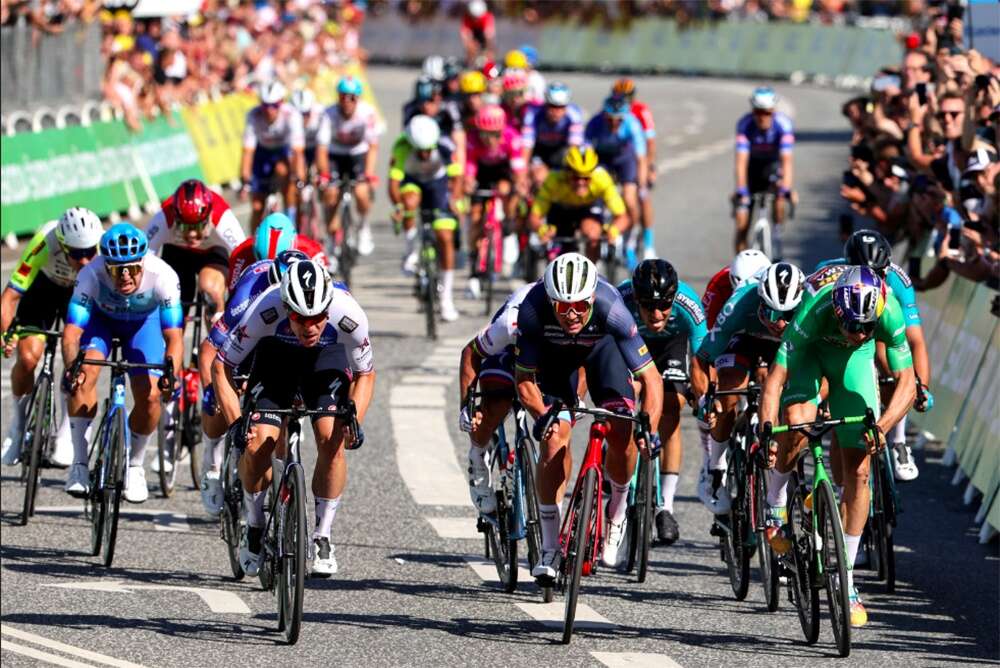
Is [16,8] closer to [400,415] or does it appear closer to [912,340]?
[400,415]

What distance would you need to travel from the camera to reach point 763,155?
22.0 metres

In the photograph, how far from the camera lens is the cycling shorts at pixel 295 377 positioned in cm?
1065

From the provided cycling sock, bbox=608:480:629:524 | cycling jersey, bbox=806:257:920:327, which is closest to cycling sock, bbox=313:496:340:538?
cycling sock, bbox=608:480:629:524

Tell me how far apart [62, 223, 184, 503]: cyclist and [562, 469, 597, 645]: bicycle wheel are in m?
2.90

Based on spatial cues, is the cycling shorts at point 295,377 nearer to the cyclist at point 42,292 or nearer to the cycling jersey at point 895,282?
the cycling jersey at point 895,282

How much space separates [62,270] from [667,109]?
34.7 m

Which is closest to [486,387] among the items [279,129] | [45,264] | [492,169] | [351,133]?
[45,264]

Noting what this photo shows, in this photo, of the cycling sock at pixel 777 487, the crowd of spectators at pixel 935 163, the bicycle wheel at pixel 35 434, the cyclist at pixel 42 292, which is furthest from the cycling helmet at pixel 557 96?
the cycling sock at pixel 777 487

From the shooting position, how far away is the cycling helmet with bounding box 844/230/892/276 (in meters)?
11.5

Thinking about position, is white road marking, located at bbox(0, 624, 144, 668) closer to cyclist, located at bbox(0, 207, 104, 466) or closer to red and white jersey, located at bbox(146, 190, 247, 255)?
cyclist, located at bbox(0, 207, 104, 466)

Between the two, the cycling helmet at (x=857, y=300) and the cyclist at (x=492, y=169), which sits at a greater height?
the cycling helmet at (x=857, y=300)

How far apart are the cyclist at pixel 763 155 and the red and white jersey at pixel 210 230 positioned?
8.40 m

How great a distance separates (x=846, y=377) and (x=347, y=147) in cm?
Answer: 1237

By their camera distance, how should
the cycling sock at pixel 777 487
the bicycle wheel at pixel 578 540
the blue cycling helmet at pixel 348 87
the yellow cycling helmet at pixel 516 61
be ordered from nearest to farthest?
the bicycle wheel at pixel 578 540, the cycling sock at pixel 777 487, the blue cycling helmet at pixel 348 87, the yellow cycling helmet at pixel 516 61
